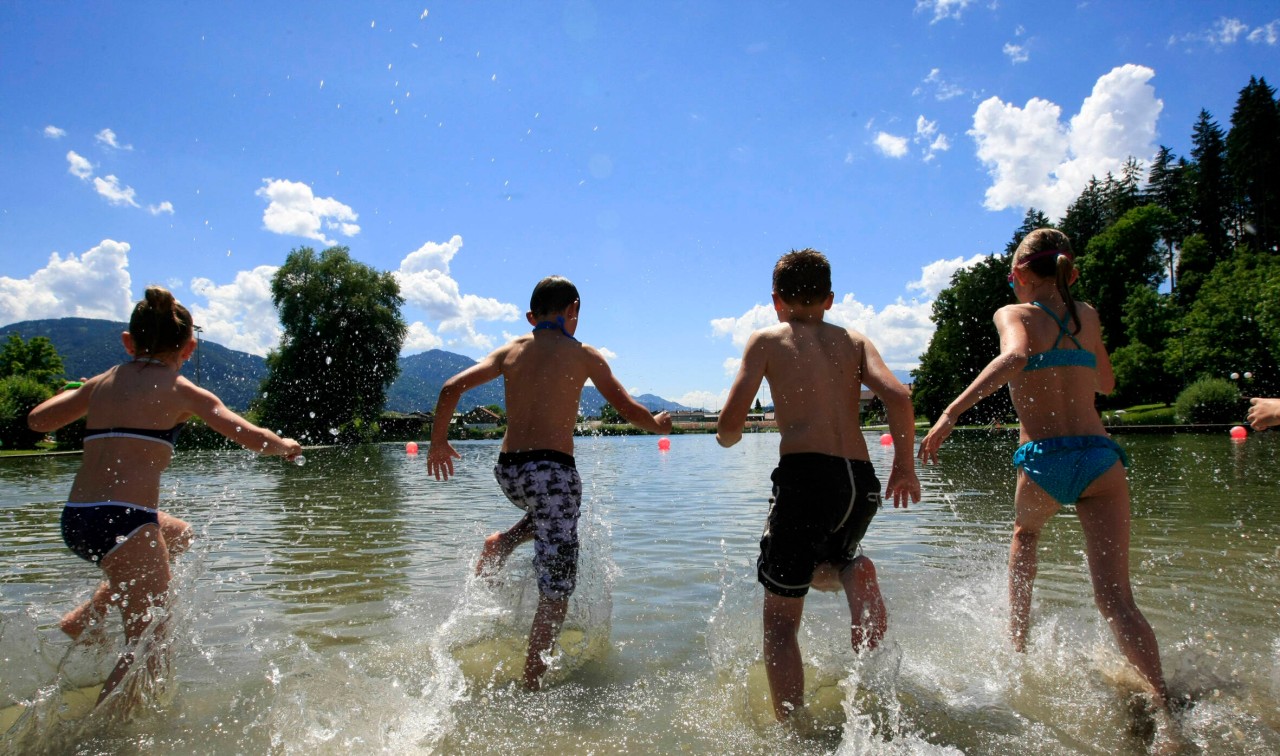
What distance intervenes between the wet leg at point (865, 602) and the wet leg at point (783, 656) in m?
0.23

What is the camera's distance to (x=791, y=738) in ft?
9.61

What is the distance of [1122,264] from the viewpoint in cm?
5175

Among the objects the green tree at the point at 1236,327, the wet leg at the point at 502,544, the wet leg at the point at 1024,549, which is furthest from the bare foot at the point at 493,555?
the green tree at the point at 1236,327

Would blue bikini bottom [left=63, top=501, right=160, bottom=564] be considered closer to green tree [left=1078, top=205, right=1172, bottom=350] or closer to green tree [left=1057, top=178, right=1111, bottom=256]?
green tree [left=1078, top=205, right=1172, bottom=350]

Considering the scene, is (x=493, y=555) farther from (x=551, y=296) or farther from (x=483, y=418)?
(x=483, y=418)

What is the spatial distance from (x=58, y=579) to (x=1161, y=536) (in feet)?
33.1

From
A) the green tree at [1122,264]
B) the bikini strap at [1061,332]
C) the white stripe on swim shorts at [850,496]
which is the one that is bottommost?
the white stripe on swim shorts at [850,496]

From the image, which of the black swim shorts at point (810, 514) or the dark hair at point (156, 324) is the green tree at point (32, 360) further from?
the black swim shorts at point (810, 514)

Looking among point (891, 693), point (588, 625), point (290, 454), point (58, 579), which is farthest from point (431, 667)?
point (58, 579)

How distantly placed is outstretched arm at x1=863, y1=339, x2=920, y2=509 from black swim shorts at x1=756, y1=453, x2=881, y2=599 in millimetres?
117

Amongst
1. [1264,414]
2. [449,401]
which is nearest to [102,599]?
[449,401]

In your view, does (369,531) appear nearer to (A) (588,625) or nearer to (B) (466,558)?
(B) (466,558)

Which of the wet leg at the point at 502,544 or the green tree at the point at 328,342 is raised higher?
the green tree at the point at 328,342

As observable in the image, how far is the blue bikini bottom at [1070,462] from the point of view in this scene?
3279 mm
